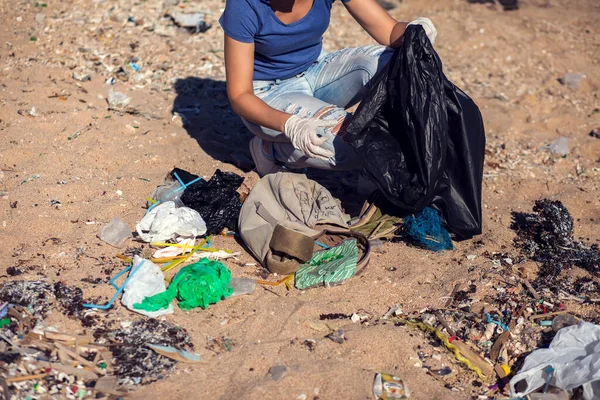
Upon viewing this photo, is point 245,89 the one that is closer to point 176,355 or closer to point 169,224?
point 169,224

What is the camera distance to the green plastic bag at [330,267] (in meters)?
2.95

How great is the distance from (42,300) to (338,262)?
1.29 m

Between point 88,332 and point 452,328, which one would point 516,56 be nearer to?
point 452,328

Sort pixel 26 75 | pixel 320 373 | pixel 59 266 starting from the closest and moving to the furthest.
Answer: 1. pixel 320 373
2. pixel 59 266
3. pixel 26 75

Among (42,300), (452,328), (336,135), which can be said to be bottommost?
(452,328)

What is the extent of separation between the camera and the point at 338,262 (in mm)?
3031

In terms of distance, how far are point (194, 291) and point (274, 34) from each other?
4.68 feet

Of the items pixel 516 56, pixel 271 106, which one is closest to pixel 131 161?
pixel 271 106

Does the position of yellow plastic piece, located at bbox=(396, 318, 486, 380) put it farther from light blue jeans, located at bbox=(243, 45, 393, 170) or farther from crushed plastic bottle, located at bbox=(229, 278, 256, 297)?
light blue jeans, located at bbox=(243, 45, 393, 170)

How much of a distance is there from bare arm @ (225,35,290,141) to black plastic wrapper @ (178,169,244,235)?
1.29 feet

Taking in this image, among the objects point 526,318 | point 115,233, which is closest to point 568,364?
point 526,318

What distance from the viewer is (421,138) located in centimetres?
305

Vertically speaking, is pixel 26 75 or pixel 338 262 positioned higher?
pixel 26 75

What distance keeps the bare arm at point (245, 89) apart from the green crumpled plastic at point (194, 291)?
841 millimetres
